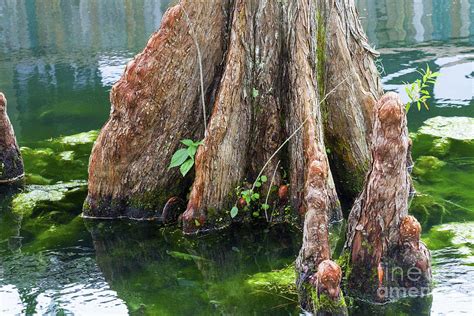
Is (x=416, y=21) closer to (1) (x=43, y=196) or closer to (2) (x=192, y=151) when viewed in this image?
(1) (x=43, y=196)

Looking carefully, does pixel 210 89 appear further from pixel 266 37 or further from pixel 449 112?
pixel 449 112

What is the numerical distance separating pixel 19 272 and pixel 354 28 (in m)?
4.29

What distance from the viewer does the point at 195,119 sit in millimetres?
8055

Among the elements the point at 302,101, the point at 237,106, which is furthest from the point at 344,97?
the point at 237,106

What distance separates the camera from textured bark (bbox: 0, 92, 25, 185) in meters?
9.67

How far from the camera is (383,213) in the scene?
5.64m

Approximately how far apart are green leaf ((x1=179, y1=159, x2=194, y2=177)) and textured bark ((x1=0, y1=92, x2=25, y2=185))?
305 cm

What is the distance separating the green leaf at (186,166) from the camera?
765cm

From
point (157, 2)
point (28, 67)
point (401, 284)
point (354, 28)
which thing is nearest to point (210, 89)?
point (354, 28)

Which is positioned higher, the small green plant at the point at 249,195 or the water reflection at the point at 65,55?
the water reflection at the point at 65,55

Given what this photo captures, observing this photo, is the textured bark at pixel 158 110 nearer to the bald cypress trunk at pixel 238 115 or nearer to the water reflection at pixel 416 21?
the bald cypress trunk at pixel 238 115

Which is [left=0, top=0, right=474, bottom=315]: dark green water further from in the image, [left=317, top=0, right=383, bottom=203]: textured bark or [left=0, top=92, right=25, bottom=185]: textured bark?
[left=317, top=0, right=383, bottom=203]: textured bark

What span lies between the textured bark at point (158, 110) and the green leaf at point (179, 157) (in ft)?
0.67

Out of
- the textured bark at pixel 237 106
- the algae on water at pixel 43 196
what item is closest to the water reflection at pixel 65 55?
the algae on water at pixel 43 196
